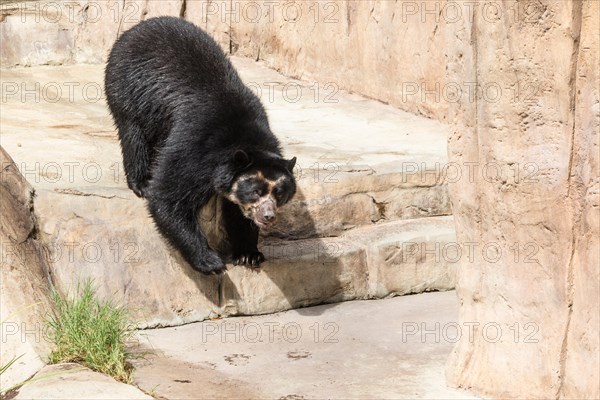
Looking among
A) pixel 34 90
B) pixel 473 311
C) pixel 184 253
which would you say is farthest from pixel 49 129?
pixel 473 311

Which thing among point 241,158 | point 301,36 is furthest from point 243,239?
point 301,36

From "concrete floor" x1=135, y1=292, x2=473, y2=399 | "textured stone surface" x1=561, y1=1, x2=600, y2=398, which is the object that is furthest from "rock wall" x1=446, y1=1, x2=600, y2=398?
"concrete floor" x1=135, y1=292, x2=473, y2=399

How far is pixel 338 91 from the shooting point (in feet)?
34.7

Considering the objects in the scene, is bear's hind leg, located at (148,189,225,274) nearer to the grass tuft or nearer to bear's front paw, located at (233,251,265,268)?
bear's front paw, located at (233,251,265,268)

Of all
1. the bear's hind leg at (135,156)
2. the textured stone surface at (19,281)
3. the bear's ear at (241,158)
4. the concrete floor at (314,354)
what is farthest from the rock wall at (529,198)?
the bear's hind leg at (135,156)

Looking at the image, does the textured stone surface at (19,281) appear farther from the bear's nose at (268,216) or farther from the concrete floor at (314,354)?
the bear's nose at (268,216)

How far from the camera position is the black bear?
6734 mm

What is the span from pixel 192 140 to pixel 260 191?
0.59 meters

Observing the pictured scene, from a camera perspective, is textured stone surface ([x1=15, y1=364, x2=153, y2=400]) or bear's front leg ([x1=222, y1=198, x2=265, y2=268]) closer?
textured stone surface ([x1=15, y1=364, x2=153, y2=400])

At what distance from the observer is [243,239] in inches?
275

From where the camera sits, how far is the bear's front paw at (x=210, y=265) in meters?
6.71

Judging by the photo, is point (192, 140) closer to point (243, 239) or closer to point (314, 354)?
point (243, 239)

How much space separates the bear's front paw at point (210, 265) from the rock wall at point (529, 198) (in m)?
1.80

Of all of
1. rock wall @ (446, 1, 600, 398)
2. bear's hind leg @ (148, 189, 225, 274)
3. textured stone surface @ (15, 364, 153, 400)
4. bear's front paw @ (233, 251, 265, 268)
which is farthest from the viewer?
bear's front paw @ (233, 251, 265, 268)
